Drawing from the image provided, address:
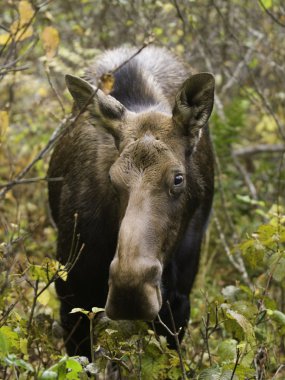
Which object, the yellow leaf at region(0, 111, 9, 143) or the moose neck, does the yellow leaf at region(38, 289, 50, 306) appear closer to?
the yellow leaf at region(0, 111, 9, 143)

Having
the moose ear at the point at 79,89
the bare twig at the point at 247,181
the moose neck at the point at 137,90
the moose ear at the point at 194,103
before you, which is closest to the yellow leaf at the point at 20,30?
the moose ear at the point at 79,89

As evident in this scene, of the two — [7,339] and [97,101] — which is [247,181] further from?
[7,339]

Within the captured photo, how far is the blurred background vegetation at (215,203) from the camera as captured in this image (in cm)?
500

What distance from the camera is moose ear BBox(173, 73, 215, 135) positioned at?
570 cm

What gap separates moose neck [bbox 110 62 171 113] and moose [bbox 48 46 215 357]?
10mm

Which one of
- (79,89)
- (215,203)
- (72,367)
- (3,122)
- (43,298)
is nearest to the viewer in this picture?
(72,367)

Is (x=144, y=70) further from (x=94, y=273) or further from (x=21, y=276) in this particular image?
(x=21, y=276)

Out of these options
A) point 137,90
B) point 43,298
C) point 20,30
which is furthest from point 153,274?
point 137,90

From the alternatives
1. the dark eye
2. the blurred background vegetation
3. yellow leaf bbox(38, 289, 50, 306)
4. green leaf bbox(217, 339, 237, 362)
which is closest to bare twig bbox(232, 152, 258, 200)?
the blurred background vegetation

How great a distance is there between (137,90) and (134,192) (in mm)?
1959

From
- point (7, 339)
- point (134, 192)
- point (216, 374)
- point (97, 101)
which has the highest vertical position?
point (97, 101)

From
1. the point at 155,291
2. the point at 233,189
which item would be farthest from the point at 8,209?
the point at 155,291

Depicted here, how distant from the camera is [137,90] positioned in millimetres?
6918

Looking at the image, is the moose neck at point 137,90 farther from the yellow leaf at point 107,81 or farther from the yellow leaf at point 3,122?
the yellow leaf at point 3,122
